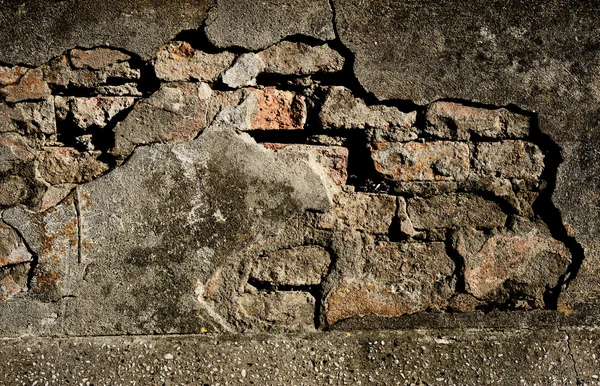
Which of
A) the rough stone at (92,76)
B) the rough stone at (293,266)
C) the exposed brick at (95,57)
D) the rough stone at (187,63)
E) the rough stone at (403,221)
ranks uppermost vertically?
the rough stone at (187,63)

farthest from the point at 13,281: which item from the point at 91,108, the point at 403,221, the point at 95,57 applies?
the point at 403,221

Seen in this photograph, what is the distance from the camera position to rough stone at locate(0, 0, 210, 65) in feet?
5.03

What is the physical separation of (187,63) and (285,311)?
2.61 feet

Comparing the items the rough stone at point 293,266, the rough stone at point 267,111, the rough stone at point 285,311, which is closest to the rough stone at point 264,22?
A: the rough stone at point 267,111

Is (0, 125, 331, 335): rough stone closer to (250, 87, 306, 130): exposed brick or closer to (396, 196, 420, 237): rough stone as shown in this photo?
(250, 87, 306, 130): exposed brick

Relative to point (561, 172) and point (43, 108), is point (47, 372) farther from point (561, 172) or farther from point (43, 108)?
point (561, 172)

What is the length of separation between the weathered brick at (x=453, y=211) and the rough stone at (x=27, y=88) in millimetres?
1145

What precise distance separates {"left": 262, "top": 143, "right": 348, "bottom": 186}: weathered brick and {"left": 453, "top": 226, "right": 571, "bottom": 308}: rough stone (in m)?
0.40

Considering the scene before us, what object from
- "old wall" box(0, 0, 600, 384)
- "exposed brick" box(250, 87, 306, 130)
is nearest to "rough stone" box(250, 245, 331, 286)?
"old wall" box(0, 0, 600, 384)

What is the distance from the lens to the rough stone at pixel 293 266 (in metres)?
1.59

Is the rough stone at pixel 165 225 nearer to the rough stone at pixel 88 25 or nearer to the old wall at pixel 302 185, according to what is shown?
the old wall at pixel 302 185

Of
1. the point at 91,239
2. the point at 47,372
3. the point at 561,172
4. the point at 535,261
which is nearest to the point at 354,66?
the point at 561,172

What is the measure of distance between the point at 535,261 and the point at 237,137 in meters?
0.97

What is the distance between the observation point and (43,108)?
1582mm
